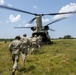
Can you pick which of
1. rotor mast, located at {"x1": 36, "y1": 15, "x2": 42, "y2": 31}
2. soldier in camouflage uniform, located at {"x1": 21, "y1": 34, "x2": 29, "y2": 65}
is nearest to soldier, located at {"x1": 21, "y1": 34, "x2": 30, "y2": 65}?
soldier in camouflage uniform, located at {"x1": 21, "y1": 34, "x2": 29, "y2": 65}

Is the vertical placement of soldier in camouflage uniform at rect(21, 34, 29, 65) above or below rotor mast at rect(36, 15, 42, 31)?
below

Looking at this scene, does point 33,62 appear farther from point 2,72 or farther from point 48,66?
point 2,72

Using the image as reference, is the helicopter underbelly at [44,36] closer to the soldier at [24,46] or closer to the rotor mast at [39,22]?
the rotor mast at [39,22]

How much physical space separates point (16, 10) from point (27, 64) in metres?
23.6

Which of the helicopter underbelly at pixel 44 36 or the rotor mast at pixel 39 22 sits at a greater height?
the rotor mast at pixel 39 22

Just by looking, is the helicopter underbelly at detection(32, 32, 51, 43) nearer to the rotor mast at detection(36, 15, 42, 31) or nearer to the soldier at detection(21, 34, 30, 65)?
the rotor mast at detection(36, 15, 42, 31)

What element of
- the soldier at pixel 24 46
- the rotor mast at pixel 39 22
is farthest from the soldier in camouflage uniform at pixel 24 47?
the rotor mast at pixel 39 22

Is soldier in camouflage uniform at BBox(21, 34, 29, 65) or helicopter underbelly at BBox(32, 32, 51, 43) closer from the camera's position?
soldier in camouflage uniform at BBox(21, 34, 29, 65)

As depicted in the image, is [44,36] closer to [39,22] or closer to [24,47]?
[39,22]

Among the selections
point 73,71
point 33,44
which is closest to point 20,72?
A: point 73,71

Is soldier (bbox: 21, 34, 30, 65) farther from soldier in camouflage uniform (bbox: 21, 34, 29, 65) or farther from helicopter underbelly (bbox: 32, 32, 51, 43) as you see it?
helicopter underbelly (bbox: 32, 32, 51, 43)

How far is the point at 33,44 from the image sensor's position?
29453 millimetres

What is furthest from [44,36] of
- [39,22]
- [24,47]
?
[24,47]

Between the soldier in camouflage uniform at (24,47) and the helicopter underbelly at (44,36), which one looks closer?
the soldier in camouflage uniform at (24,47)
